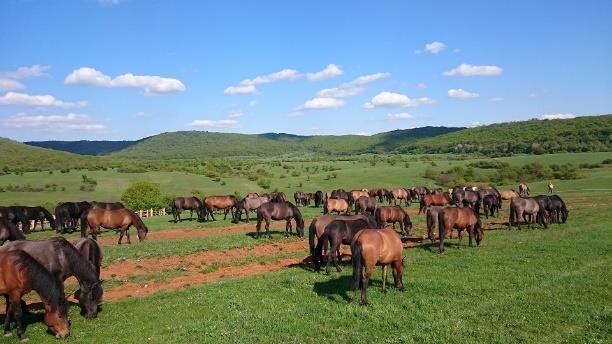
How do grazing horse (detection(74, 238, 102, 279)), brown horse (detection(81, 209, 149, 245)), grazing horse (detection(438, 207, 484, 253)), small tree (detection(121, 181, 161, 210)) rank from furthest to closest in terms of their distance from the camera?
small tree (detection(121, 181, 161, 210)) → brown horse (detection(81, 209, 149, 245)) → grazing horse (detection(438, 207, 484, 253)) → grazing horse (detection(74, 238, 102, 279))

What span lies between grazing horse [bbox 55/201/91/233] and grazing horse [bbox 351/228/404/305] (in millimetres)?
27146

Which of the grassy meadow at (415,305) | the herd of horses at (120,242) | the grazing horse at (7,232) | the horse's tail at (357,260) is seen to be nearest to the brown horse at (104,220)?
the herd of horses at (120,242)

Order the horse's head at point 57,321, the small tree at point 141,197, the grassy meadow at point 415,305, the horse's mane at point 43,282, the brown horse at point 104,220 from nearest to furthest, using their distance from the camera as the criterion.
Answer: the grassy meadow at point 415,305
the horse's head at point 57,321
the horse's mane at point 43,282
the brown horse at point 104,220
the small tree at point 141,197

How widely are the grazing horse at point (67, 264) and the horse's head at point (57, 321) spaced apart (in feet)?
4.72

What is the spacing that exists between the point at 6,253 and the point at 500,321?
1154 centimetres

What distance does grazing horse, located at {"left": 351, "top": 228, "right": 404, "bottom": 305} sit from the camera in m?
11.9

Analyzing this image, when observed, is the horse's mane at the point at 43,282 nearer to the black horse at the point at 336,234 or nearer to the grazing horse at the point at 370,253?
the grazing horse at the point at 370,253

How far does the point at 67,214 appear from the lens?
33438 millimetres

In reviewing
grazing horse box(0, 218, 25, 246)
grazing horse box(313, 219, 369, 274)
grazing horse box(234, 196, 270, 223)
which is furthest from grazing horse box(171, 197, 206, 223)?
grazing horse box(313, 219, 369, 274)

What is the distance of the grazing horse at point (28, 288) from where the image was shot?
34.3 feet

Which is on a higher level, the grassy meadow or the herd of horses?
the herd of horses

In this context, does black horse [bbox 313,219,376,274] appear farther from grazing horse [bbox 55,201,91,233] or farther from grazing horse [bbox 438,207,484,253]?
grazing horse [bbox 55,201,91,233]

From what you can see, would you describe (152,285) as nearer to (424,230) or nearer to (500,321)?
(500,321)

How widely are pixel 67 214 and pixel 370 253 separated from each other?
28816mm
